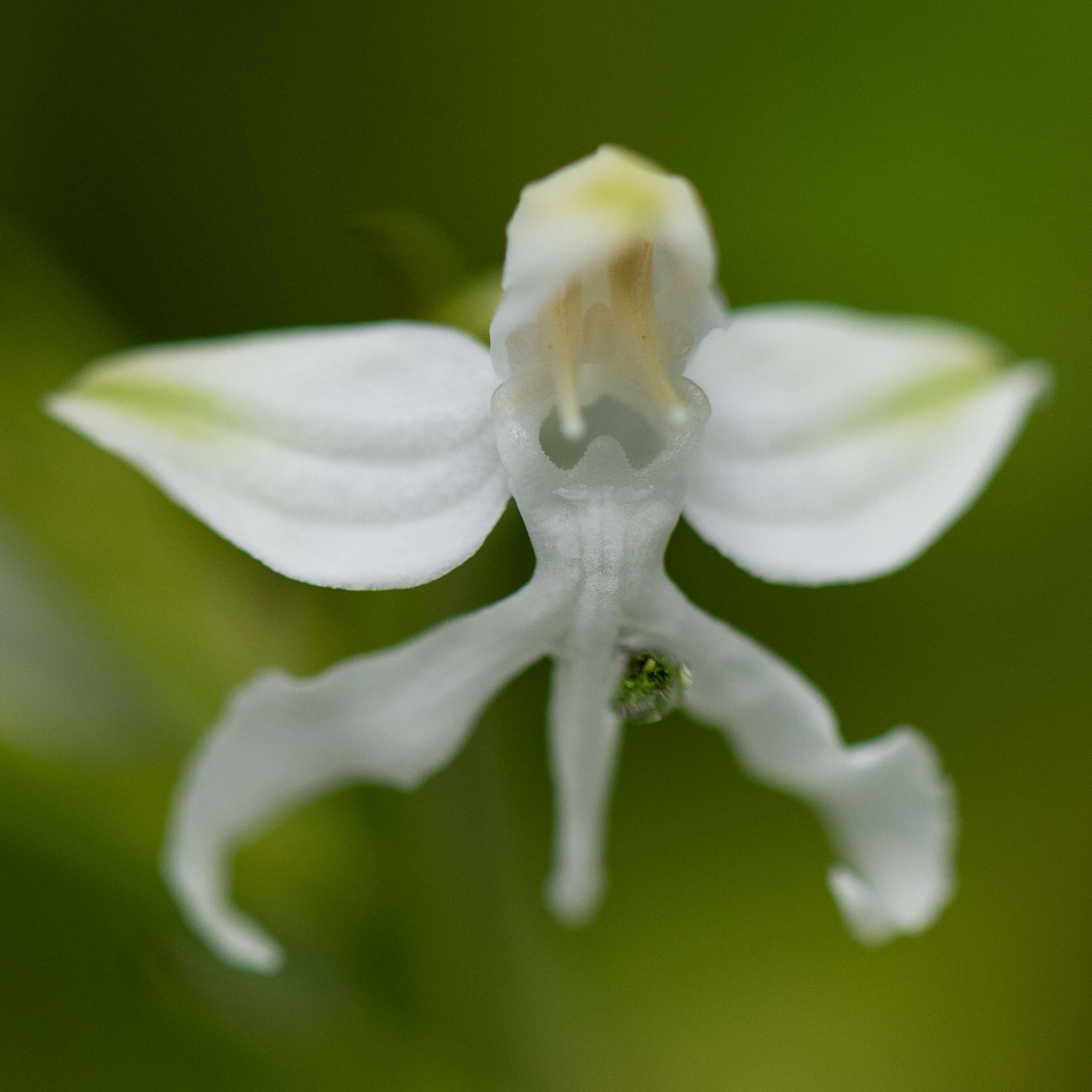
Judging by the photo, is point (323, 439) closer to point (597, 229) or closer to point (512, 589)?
point (597, 229)

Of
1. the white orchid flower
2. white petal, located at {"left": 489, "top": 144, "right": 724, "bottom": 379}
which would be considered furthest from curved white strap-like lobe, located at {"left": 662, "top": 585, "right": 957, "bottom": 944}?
white petal, located at {"left": 489, "top": 144, "right": 724, "bottom": 379}

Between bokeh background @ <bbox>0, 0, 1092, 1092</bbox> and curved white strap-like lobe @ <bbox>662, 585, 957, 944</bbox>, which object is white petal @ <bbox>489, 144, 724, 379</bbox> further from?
bokeh background @ <bbox>0, 0, 1092, 1092</bbox>

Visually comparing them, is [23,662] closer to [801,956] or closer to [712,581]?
[712,581]

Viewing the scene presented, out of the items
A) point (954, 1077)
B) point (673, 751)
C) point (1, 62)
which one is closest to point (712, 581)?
point (673, 751)

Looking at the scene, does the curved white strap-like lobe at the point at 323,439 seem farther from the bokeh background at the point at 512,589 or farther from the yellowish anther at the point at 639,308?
the bokeh background at the point at 512,589

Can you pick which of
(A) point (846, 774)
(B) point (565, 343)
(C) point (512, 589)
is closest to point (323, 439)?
(B) point (565, 343)

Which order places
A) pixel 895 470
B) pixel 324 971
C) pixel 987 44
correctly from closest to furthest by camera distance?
1. pixel 895 470
2. pixel 324 971
3. pixel 987 44

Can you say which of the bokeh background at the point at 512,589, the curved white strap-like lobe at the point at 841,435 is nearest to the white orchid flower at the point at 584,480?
the curved white strap-like lobe at the point at 841,435
